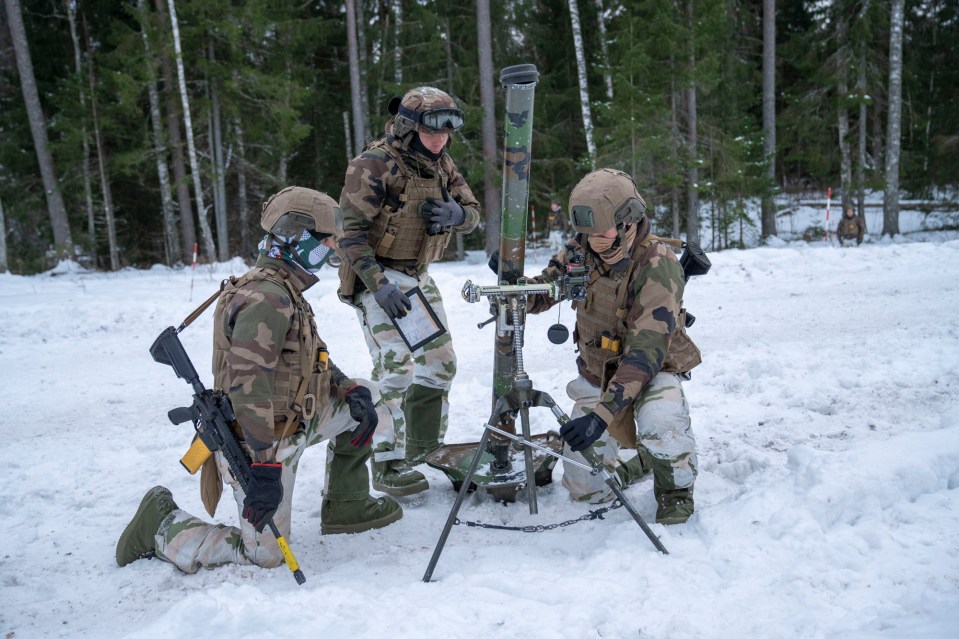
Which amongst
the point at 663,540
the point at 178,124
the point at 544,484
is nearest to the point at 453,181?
the point at 544,484

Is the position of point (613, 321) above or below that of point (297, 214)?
below

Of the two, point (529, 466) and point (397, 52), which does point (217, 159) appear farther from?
point (529, 466)

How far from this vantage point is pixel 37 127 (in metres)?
17.6

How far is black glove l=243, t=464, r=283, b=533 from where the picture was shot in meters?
3.10

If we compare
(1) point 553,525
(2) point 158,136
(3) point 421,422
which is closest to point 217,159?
(2) point 158,136

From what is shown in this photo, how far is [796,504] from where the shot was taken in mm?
3277

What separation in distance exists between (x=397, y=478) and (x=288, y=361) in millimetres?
1385

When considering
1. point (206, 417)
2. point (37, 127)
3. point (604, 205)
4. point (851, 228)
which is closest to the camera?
point (206, 417)

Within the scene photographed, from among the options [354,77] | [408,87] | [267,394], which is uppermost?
[354,77]

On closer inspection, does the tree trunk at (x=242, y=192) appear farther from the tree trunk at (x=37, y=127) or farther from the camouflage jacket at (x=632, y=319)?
the camouflage jacket at (x=632, y=319)

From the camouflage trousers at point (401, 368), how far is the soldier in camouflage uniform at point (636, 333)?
3.63 ft

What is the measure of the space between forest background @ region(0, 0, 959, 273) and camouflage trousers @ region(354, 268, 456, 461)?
39.6 feet

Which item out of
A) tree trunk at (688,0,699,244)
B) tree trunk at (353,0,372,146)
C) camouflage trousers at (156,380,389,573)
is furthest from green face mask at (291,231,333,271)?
tree trunk at (353,0,372,146)

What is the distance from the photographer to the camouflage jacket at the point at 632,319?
3516 millimetres
